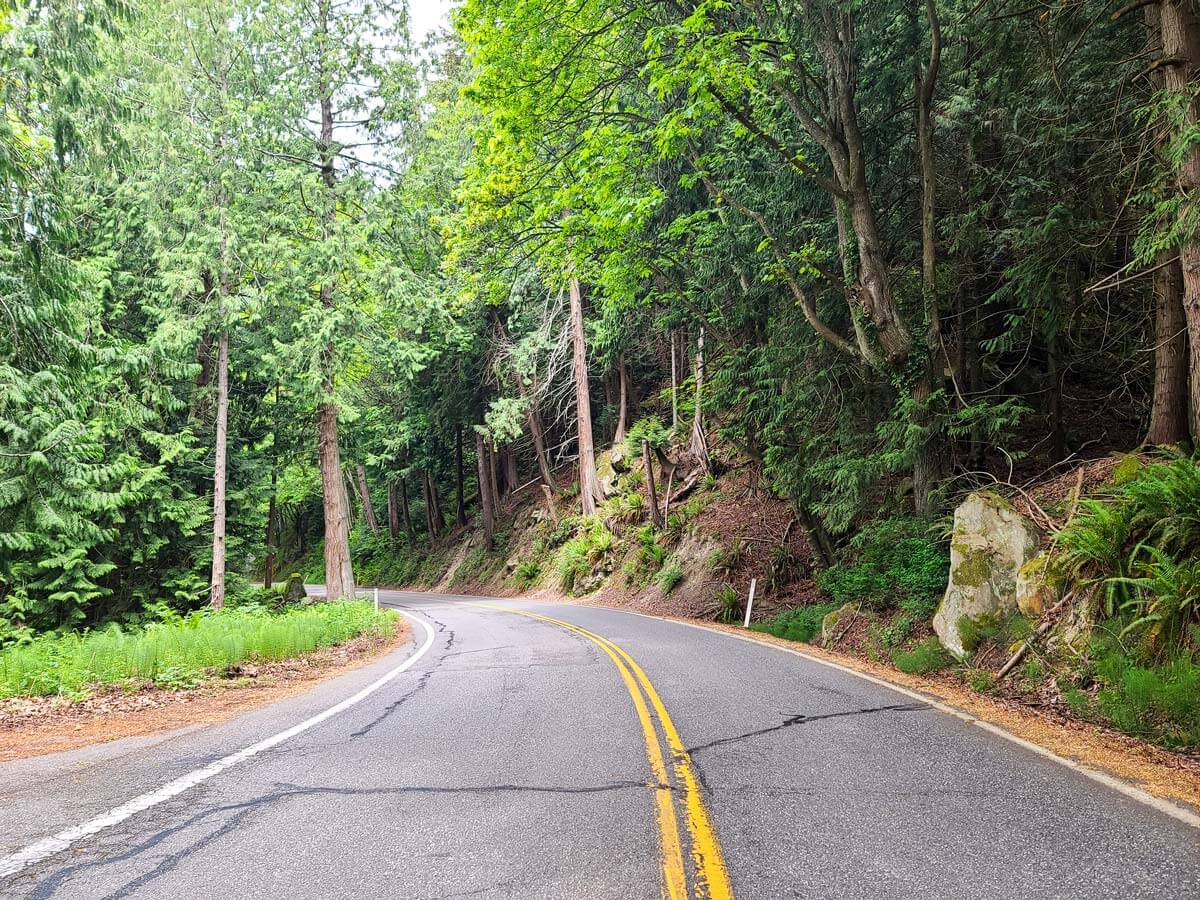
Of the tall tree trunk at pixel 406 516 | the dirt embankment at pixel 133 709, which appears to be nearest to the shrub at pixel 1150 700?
the dirt embankment at pixel 133 709

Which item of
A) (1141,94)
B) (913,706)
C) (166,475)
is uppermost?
(1141,94)

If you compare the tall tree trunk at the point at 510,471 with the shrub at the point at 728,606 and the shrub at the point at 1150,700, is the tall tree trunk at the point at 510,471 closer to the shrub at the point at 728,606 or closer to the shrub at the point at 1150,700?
the shrub at the point at 728,606

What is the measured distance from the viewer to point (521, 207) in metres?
12.3

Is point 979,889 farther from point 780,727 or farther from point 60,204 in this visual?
point 60,204

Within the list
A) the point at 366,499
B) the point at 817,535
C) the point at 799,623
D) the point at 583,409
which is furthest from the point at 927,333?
the point at 366,499

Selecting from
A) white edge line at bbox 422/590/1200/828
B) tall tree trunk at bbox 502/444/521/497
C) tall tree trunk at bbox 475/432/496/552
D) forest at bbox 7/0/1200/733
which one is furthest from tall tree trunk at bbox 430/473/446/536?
white edge line at bbox 422/590/1200/828

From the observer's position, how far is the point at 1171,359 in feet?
25.0

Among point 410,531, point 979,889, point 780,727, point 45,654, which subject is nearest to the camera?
point 979,889

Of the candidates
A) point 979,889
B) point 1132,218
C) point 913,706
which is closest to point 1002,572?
point 913,706

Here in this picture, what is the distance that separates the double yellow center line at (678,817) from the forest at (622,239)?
14.7 ft

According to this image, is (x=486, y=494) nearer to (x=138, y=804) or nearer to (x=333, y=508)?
(x=333, y=508)

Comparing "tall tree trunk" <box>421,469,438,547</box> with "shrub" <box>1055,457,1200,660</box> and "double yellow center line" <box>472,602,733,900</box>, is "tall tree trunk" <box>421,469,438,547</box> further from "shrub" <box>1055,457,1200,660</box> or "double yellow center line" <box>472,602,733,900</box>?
"shrub" <box>1055,457,1200,660</box>

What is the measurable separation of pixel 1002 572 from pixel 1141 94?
6172mm

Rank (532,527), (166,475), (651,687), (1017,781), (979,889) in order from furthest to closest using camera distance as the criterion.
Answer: (532,527) < (166,475) < (651,687) < (1017,781) < (979,889)
